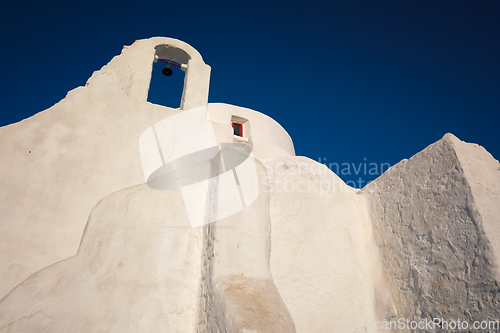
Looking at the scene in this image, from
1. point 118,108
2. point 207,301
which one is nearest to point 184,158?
point 118,108

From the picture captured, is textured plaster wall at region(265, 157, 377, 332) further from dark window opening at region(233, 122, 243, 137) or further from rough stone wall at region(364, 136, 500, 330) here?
dark window opening at region(233, 122, 243, 137)

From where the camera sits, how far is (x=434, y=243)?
3.93 metres

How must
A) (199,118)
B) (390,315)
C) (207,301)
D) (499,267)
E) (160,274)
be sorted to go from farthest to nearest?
(199,118)
(390,315)
(160,274)
(207,301)
(499,267)

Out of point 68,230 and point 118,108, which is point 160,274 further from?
point 118,108

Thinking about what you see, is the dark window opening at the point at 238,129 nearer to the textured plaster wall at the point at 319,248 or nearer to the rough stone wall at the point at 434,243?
the textured plaster wall at the point at 319,248

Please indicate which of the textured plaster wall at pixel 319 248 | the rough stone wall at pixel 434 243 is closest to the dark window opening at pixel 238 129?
the textured plaster wall at pixel 319 248

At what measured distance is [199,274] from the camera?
400cm

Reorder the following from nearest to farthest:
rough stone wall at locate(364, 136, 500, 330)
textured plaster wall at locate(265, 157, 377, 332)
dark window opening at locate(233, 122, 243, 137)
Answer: rough stone wall at locate(364, 136, 500, 330) < textured plaster wall at locate(265, 157, 377, 332) < dark window opening at locate(233, 122, 243, 137)

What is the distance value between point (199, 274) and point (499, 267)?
332 centimetres

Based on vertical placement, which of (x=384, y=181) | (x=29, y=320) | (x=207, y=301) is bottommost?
(x=29, y=320)

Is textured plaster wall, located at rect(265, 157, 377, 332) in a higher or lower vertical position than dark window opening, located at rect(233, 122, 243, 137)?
lower

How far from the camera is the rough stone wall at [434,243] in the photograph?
10.9ft

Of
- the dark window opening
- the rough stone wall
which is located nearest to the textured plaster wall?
the rough stone wall

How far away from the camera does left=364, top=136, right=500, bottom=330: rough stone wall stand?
131 inches
